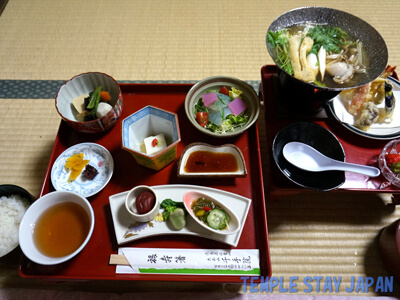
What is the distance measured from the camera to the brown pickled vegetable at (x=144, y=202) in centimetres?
127

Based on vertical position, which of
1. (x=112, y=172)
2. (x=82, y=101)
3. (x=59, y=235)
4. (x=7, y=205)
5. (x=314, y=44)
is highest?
(x=314, y=44)

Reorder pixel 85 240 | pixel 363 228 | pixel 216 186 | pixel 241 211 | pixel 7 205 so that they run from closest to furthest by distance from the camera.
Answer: pixel 85 240
pixel 241 211
pixel 216 186
pixel 7 205
pixel 363 228

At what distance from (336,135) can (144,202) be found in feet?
4.11

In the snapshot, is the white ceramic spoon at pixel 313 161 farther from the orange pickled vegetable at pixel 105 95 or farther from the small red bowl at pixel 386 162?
the orange pickled vegetable at pixel 105 95

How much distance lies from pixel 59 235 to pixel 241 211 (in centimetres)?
93

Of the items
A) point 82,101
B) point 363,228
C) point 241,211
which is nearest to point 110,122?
point 82,101

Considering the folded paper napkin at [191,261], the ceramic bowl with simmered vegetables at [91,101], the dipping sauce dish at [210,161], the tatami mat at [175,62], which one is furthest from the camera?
the tatami mat at [175,62]

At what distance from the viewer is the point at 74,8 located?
2.80 metres

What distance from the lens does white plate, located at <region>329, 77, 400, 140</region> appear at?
1560 millimetres

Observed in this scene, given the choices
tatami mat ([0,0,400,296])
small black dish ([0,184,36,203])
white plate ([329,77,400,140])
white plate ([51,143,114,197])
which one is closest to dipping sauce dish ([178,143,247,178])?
white plate ([51,143,114,197])

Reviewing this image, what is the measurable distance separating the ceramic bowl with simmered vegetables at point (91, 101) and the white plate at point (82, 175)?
12 cm

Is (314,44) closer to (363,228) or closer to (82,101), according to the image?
(363,228)

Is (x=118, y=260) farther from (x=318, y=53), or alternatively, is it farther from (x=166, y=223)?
(x=318, y=53)

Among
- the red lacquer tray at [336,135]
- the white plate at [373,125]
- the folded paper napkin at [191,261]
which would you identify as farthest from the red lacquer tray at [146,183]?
the white plate at [373,125]
